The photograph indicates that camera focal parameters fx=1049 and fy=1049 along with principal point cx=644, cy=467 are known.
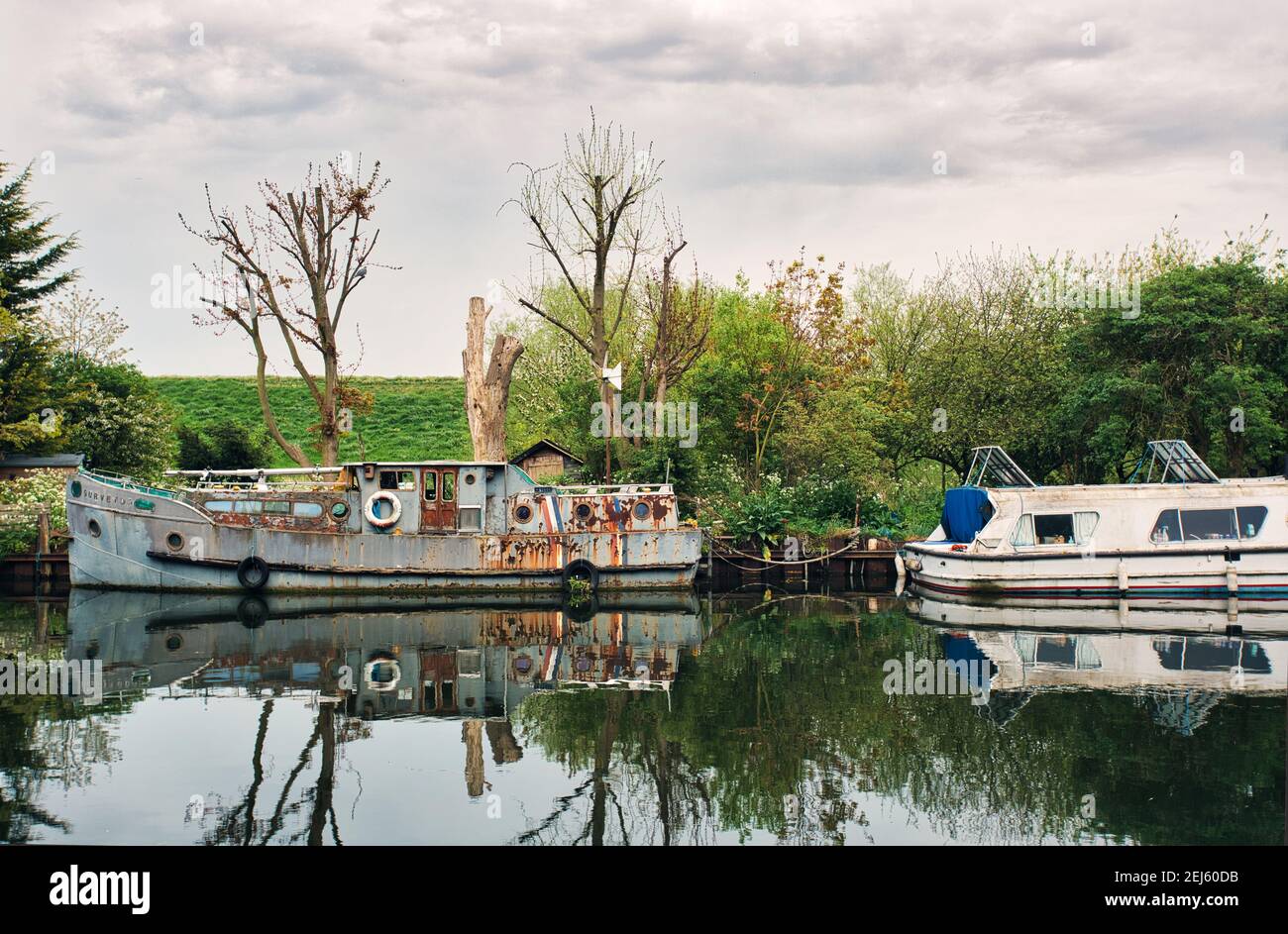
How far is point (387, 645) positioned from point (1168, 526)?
1679 centimetres

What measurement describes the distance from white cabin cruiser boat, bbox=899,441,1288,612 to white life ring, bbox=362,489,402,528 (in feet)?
41.2

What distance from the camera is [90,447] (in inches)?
1369

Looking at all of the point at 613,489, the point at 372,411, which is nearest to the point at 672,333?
the point at 613,489

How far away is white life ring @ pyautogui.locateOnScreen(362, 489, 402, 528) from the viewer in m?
24.0

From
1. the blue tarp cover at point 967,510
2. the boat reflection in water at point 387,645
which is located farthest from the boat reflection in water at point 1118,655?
the boat reflection in water at point 387,645

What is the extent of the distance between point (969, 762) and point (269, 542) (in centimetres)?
1767

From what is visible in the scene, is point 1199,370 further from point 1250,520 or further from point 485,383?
point 485,383

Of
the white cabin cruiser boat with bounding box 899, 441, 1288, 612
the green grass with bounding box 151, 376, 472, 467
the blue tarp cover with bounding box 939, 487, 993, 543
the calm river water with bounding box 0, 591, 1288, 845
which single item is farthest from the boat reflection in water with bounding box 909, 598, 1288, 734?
the green grass with bounding box 151, 376, 472, 467

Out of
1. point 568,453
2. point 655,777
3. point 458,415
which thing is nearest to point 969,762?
point 655,777

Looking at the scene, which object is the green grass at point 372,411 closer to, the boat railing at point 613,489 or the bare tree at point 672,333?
the bare tree at point 672,333

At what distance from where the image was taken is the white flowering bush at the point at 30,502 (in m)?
26.3

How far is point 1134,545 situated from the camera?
2309 cm

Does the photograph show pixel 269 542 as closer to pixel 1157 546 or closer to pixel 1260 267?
pixel 1157 546
